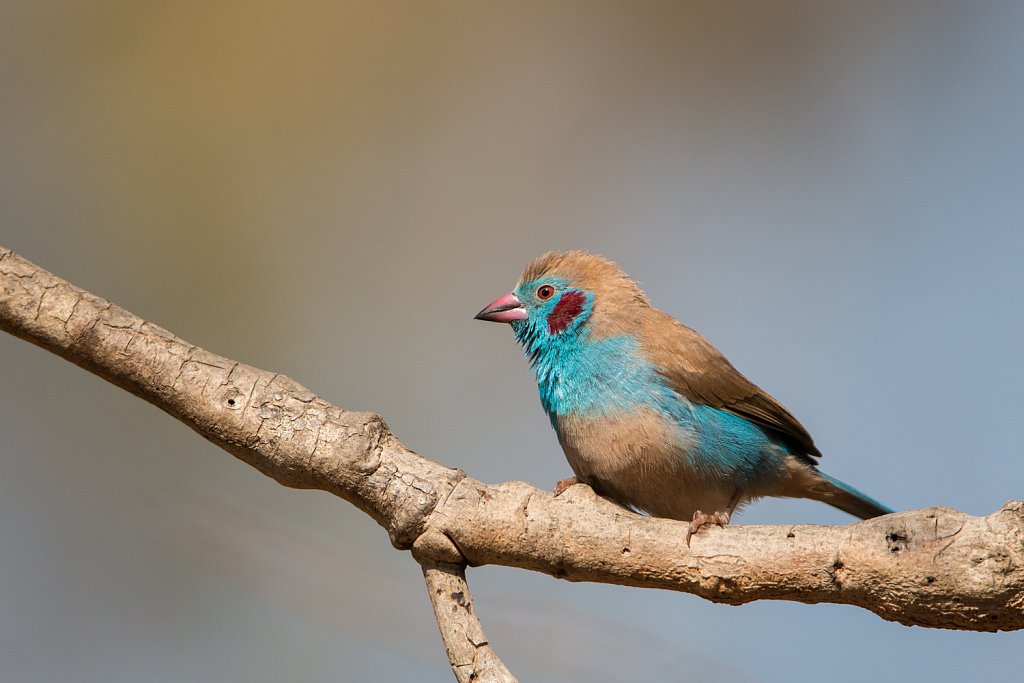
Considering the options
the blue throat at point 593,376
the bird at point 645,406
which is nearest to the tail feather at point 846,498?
the bird at point 645,406

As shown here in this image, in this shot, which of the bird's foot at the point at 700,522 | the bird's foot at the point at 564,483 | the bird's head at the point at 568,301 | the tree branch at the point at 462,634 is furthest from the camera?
the bird's head at the point at 568,301

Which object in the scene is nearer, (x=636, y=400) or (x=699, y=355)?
(x=636, y=400)

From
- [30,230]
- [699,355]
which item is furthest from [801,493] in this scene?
[30,230]

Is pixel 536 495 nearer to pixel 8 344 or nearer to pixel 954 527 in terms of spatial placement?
pixel 954 527

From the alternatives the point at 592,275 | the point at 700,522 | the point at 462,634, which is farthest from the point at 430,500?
the point at 592,275

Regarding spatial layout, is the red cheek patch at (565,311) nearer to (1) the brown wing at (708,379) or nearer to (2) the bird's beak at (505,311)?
(2) the bird's beak at (505,311)

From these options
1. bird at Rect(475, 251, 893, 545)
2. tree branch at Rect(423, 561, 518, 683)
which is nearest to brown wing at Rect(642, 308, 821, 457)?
bird at Rect(475, 251, 893, 545)

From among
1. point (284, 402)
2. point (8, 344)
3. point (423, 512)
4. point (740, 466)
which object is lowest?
point (423, 512)

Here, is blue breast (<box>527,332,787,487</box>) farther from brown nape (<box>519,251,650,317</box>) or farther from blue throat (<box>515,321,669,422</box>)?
brown nape (<box>519,251,650,317</box>)
